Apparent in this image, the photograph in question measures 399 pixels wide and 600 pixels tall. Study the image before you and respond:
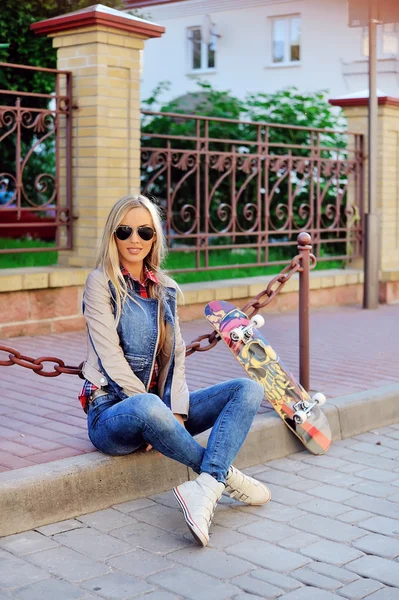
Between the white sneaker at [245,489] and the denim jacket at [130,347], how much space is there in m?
0.39

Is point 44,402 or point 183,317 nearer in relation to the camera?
point 44,402

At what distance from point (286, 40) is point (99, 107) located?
20547 mm

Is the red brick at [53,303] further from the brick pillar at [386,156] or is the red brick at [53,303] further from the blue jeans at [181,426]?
the brick pillar at [386,156]

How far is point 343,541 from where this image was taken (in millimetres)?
4016

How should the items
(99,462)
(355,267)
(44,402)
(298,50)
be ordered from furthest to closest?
(298,50) < (355,267) < (44,402) < (99,462)

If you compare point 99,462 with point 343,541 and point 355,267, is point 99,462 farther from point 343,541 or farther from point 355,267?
point 355,267

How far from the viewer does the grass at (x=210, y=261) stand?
10055 mm

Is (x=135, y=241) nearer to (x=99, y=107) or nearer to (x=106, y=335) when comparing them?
(x=106, y=335)

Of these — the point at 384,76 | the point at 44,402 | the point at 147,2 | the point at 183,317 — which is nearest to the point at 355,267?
the point at 183,317

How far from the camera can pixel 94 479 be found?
4285 mm

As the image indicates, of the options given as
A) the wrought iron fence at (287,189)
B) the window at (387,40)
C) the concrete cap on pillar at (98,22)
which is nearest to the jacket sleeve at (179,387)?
the concrete cap on pillar at (98,22)

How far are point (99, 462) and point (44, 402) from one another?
55.0 inches

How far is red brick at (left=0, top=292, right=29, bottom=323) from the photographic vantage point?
758 centimetres

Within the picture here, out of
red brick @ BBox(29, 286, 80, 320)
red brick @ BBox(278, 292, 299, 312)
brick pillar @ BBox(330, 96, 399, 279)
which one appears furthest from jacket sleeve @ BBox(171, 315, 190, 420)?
brick pillar @ BBox(330, 96, 399, 279)
